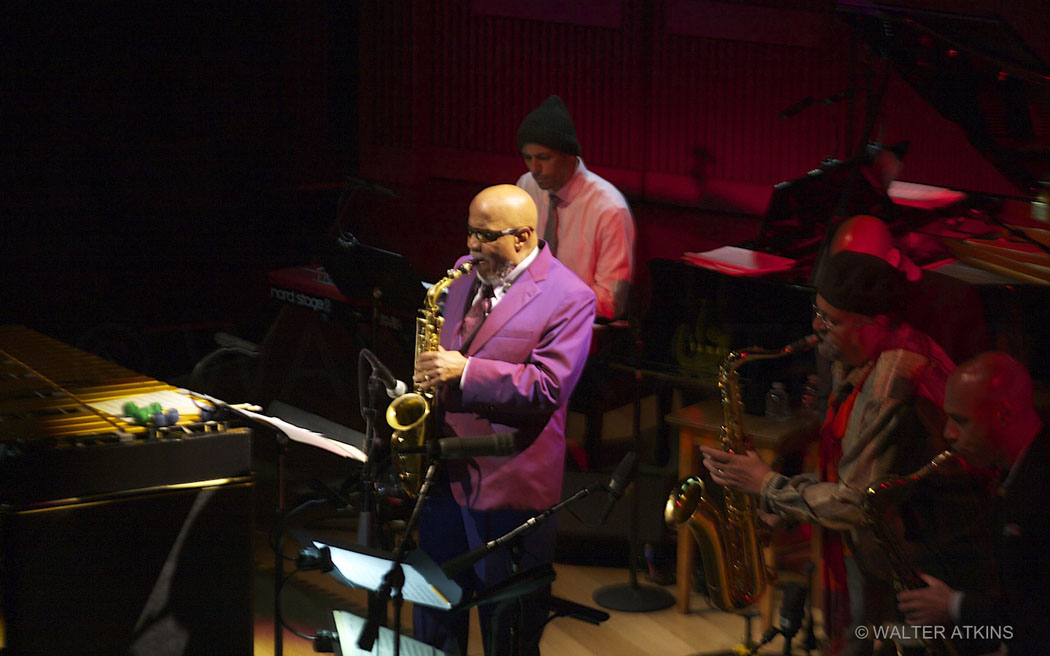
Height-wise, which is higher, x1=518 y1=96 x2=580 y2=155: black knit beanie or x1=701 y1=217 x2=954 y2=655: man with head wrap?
x1=518 y1=96 x2=580 y2=155: black knit beanie

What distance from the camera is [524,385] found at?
2.80 metres

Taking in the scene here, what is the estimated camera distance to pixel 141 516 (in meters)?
2.74

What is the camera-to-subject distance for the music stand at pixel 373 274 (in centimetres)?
379

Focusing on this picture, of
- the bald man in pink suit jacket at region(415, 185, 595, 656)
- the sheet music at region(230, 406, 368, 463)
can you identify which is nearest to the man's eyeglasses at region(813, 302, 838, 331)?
the bald man in pink suit jacket at region(415, 185, 595, 656)

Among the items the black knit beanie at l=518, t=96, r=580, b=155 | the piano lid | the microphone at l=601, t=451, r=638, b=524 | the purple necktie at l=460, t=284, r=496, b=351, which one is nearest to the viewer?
the microphone at l=601, t=451, r=638, b=524

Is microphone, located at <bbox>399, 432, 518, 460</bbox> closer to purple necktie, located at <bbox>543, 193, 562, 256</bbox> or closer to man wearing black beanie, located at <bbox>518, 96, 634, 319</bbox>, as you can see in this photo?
man wearing black beanie, located at <bbox>518, 96, 634, 319</bbox>

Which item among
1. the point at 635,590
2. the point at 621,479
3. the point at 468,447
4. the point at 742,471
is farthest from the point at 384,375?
the point at 635,590

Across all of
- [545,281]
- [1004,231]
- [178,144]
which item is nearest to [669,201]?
[1004,231]

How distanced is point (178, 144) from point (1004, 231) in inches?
201

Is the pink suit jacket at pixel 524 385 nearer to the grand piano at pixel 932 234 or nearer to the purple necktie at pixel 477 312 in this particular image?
the purple necktie at pixel 477 312

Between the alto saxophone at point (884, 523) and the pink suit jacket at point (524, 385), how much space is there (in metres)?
0.81

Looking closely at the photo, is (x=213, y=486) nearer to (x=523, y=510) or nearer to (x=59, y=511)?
(x=59, y=511)

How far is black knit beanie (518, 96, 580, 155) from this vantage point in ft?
13.8

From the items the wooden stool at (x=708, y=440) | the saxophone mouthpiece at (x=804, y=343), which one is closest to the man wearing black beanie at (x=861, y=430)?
the saxophone mouthpiece at (x=804, y=343)
